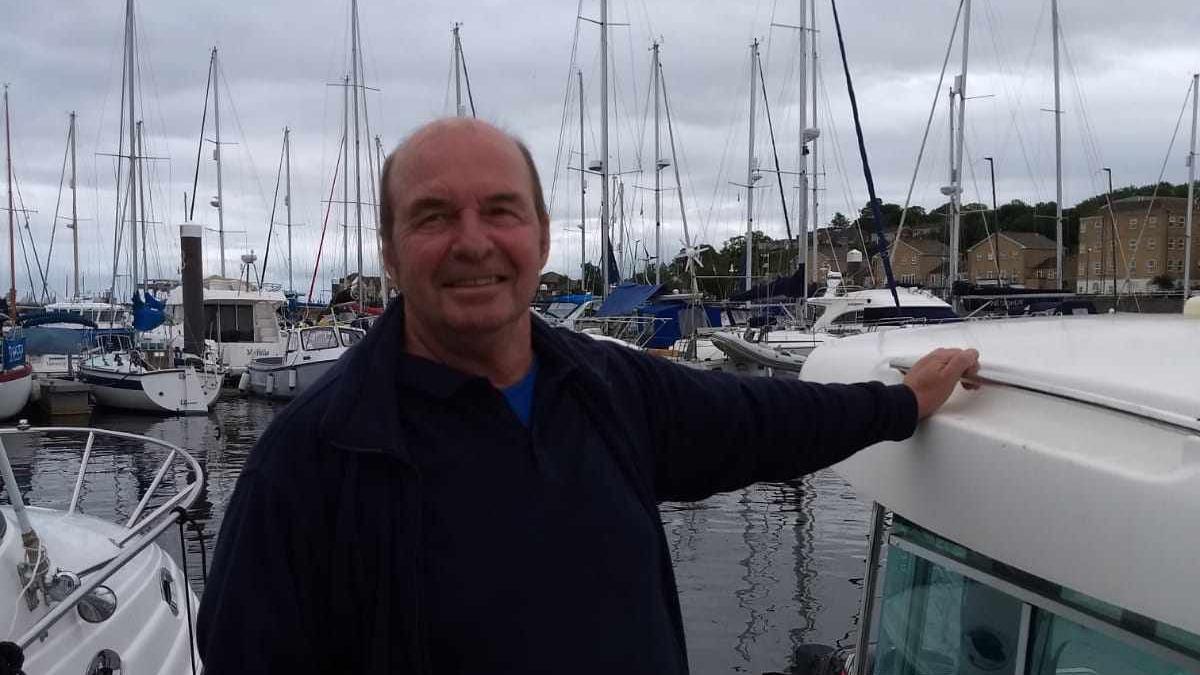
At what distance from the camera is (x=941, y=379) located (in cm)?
209

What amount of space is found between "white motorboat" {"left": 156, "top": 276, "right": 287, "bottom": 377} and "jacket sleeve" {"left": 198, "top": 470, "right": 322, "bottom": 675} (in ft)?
114

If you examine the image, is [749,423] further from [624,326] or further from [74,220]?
[74,220]

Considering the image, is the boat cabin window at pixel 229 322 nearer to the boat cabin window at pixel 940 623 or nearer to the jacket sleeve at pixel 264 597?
the boat cabin window at pixel 940 623

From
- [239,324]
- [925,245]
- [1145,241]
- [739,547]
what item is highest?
[925,245]

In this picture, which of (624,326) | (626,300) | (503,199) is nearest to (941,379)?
(503,199)

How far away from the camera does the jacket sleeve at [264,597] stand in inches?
62.1

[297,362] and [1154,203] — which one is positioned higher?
[1154,203]

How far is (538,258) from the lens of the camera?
196 centimetres

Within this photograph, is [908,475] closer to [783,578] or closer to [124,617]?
[124,617]

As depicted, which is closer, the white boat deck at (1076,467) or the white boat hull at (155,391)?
the white boat deck at (1076,467)

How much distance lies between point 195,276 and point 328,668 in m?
30.0

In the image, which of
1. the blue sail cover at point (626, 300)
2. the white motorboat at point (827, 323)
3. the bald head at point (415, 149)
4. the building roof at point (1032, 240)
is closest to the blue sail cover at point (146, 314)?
the blue sail cover at point (626, 300)

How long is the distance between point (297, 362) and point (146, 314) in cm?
574

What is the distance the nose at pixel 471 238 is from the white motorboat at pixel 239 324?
114 feet
